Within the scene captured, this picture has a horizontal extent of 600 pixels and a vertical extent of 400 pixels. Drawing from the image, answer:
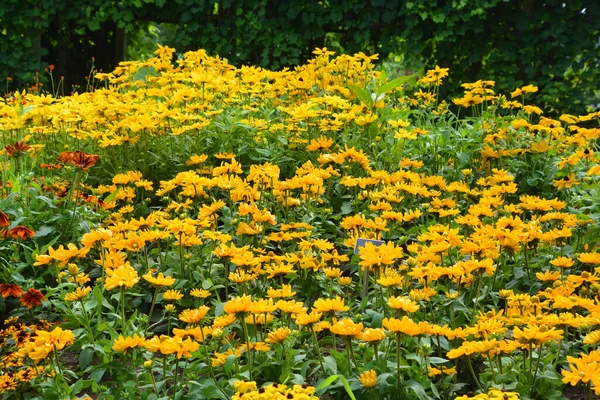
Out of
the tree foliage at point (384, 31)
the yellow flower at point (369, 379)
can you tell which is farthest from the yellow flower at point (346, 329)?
the tree foliage at point (384, 31)

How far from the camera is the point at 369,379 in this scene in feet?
6.72

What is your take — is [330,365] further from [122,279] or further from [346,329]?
[122,279]

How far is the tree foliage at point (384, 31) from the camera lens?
22.6ft

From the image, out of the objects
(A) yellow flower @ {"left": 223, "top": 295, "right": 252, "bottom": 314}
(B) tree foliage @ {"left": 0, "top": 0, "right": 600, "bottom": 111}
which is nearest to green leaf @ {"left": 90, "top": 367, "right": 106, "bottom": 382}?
(A) yellow flower @ {"left": 223, "top": 295, "right": 252, "bottom": 314}

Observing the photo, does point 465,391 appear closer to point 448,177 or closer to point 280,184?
point 280,184

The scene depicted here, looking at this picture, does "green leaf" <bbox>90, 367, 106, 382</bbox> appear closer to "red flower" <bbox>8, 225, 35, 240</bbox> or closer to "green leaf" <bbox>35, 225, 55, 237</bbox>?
"red flower" <bbox>8, 225, 35, 240</bbox>

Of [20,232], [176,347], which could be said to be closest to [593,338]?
[176,347]

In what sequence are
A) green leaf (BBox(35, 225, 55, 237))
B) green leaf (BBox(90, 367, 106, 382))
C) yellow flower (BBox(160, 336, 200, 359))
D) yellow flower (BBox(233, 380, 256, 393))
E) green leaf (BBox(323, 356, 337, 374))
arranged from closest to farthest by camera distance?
1. yellow flower (BBox(233, 380, 256, 393))
2. yellow flower (BBox(160, 336, 200, 359))
3. green leaf (BBox(323, 356, 337, 374))
4. green leaf (BBox(90, 367, 106, 382))
5. green leaf (BBox(35, 225, 55, 237))

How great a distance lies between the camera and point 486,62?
7188mm

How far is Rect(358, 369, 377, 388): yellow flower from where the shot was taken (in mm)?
2039

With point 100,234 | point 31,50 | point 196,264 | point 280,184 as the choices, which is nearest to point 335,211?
point 280,184

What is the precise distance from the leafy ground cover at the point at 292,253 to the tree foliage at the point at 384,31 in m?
2.19

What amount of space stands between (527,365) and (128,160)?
8.38 feet

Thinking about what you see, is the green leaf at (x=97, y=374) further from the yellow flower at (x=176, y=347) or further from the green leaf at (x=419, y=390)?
the green leaf at (x=419, y=390)
